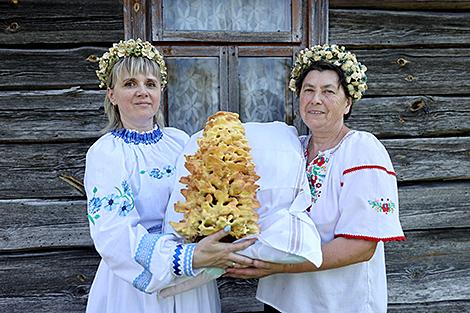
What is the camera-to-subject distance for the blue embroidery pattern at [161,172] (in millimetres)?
1988

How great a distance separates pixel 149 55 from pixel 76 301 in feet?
4.22

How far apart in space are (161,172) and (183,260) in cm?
41

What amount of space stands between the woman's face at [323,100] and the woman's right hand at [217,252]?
0.53 metres

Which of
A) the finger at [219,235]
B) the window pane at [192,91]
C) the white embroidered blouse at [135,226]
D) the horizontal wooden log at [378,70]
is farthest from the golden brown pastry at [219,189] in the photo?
the horizontal wooden log at [378,70]

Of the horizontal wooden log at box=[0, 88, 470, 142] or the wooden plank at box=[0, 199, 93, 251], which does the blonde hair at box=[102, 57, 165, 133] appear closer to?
the horizontal wooden log at box=[0, 88, 470, 142]

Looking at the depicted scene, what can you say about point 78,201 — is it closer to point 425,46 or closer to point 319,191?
point 319,191

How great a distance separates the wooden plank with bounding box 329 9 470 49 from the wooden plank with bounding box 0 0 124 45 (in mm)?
1057

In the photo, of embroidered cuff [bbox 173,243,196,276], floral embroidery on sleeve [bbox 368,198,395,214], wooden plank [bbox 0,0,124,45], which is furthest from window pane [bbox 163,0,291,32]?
embroidered cuff [bbox 173,243,196,276]

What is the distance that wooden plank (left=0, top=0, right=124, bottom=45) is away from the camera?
2.48m

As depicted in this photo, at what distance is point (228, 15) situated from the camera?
2.61 meters

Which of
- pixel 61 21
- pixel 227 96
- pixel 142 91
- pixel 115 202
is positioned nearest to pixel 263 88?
pixel 227 96

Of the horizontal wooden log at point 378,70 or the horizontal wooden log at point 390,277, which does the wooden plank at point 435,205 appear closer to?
the horizontal wooden log at point 390,277

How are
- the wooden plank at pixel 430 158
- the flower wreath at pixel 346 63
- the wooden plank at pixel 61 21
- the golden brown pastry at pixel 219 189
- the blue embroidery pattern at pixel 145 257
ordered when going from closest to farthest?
the golden brown pastry at pixel 219 189, the blue embroidery pattern at pixel 145 257, the flower wreath at pixel 346 63, the wooden plank at pixel 61 21, the wooden plank at pixel 430 158

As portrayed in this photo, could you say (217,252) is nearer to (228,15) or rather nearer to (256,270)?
(256,270)
